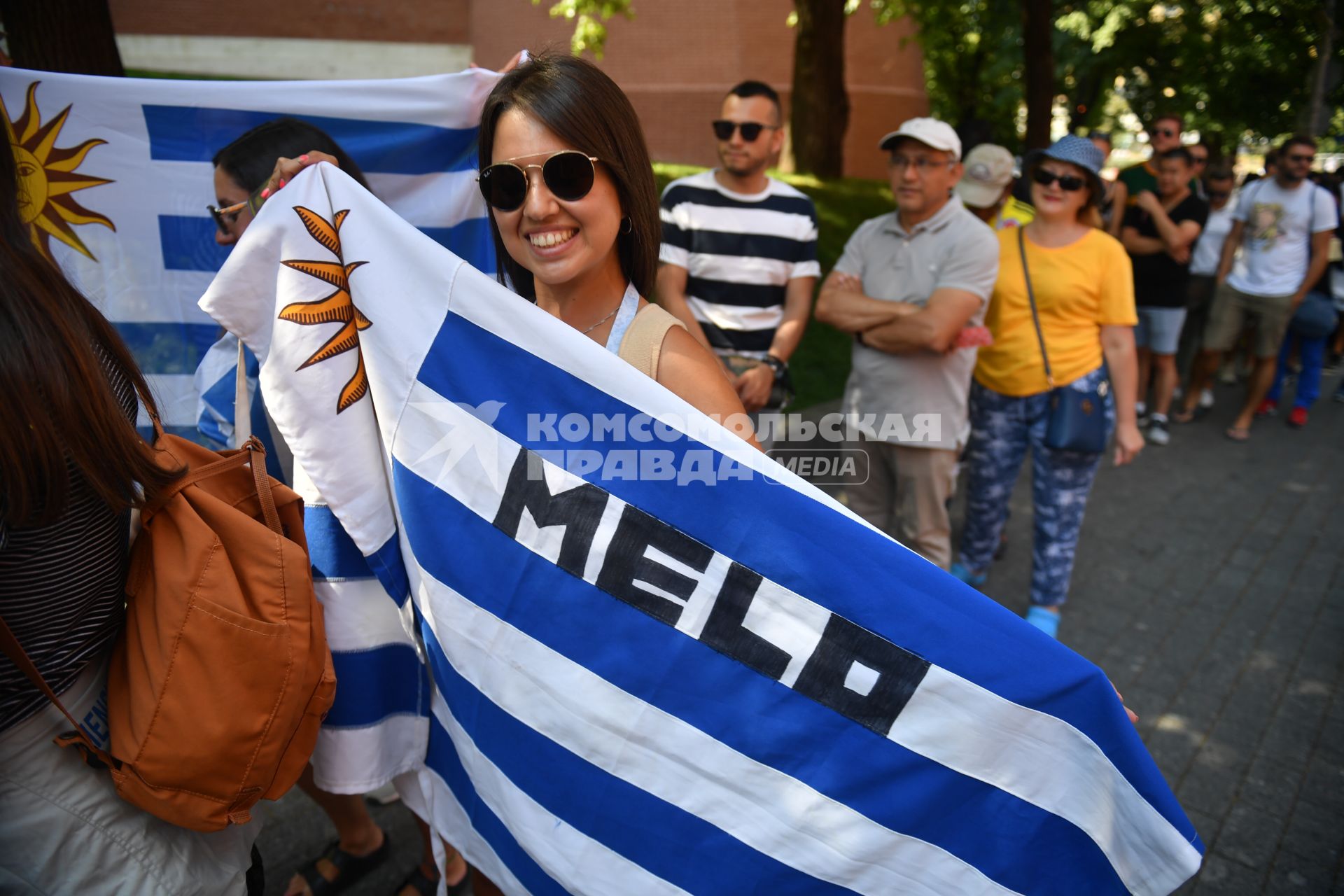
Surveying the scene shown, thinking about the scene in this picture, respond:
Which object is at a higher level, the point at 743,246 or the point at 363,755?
the point at 743,246

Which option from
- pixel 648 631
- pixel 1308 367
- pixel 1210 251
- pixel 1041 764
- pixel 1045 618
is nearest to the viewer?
pixel 1041 764

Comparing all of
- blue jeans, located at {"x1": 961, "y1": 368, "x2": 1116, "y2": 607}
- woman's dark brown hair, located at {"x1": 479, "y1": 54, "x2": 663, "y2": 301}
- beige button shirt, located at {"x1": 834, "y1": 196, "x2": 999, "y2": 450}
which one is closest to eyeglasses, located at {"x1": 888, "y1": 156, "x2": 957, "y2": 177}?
beige button shirt, located at {"x1": 834, "y1": 196, "x2": 999, "y2": 450}

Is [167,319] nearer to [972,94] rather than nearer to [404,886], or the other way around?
[404,886]

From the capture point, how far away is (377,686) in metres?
2.08

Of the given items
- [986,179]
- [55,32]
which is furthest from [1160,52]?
[55,32]

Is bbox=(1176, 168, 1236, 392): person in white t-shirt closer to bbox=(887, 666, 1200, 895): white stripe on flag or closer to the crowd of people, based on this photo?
the crowd of people

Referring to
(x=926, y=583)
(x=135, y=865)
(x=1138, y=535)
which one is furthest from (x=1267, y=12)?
(x=135, y=865)

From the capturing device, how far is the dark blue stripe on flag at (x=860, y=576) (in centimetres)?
163

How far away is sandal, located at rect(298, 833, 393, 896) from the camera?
2.64 meters

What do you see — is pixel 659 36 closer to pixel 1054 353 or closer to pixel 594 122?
pixel 1054 353

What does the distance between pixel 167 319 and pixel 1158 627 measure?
4470mm

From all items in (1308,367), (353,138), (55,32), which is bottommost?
(1308,367)

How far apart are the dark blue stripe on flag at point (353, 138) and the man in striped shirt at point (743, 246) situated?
992 millimetres

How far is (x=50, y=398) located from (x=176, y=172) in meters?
1.88
